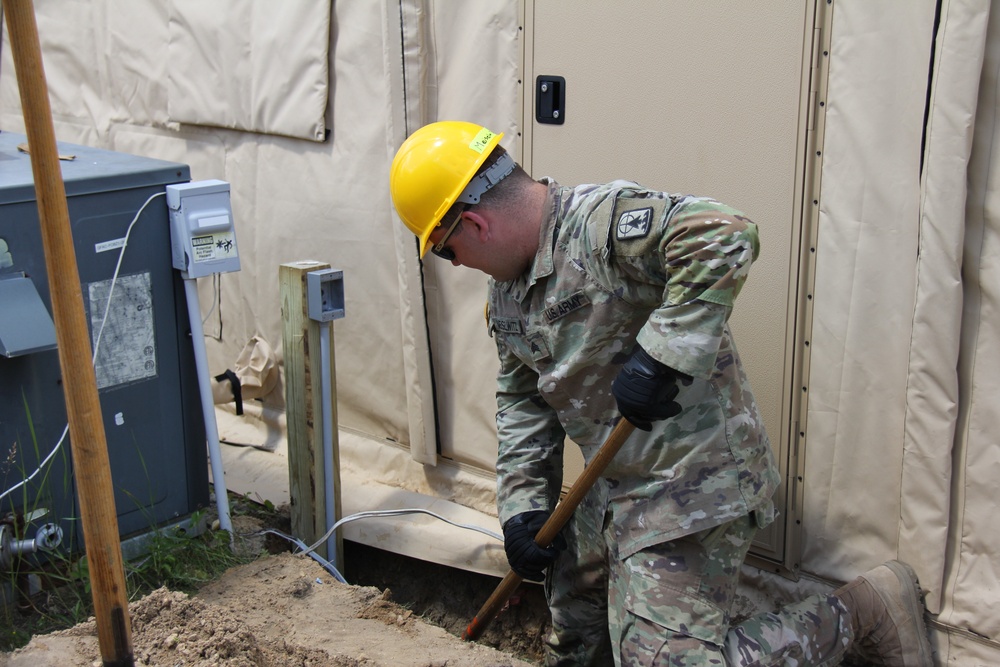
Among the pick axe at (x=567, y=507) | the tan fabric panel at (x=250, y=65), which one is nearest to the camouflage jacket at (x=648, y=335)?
the pick axe at (x=567, y=507)

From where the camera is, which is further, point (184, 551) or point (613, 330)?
point (184, 551)

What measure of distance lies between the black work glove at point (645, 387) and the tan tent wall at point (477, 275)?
34.0 inches

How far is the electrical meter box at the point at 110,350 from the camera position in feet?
10.3

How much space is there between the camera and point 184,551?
146 inches

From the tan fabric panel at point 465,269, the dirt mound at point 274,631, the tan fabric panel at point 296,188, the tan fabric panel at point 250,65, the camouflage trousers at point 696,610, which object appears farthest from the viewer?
the tan fabric panel at point 250,65

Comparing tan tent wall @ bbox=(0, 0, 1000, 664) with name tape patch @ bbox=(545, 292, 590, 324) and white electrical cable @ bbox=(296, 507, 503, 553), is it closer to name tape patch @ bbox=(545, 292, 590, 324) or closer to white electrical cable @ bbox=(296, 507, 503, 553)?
white electrical cable @ bbox=(296, 507, 503, 553)

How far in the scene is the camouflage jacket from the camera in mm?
2365

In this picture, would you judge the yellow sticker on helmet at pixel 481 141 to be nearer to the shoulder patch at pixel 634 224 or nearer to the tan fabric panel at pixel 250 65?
the shoulder patch at pixel 634 224

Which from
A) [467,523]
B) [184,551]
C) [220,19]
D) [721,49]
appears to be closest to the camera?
[721,49]

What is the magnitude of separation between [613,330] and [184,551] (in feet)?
6.56

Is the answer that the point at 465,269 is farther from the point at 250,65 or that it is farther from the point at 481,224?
the point at 250,65

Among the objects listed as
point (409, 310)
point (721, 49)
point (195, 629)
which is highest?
point (721, 49)

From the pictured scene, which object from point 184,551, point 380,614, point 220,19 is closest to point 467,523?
point 380,614

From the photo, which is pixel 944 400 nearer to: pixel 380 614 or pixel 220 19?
pixel 380 614
